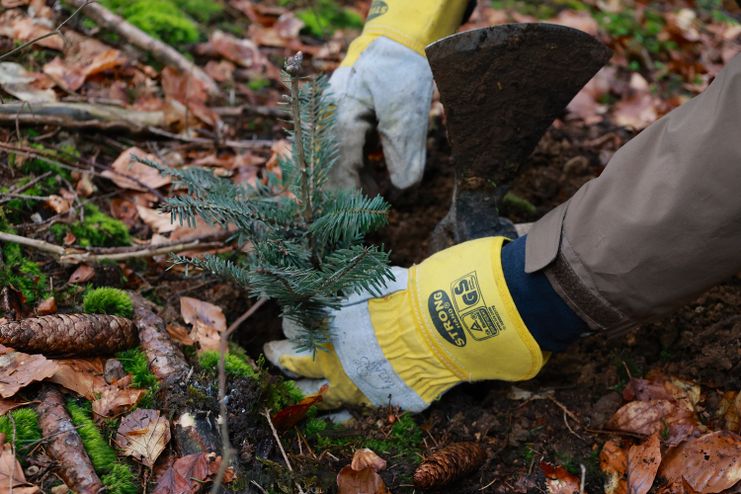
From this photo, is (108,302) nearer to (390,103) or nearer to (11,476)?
(11,476)

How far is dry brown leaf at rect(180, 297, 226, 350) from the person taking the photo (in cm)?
226

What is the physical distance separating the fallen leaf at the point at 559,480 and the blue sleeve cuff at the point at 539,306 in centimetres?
41

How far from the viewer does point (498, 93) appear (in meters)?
2.23

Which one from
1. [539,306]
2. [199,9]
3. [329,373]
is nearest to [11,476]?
[329,373]

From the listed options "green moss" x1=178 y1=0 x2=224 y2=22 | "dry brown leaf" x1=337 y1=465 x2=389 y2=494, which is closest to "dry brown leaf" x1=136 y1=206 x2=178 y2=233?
"dry brown leaf" x1=337 y1=465 x2=389 y2=494

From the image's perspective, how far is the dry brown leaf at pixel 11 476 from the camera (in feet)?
4.94

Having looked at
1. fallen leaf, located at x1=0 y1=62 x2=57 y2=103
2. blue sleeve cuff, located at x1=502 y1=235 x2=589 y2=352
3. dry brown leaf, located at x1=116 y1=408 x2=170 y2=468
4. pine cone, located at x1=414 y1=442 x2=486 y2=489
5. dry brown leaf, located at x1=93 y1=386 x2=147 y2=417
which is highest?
fallen leaf, located at x1=0 y1=62 x2=57 y2=103

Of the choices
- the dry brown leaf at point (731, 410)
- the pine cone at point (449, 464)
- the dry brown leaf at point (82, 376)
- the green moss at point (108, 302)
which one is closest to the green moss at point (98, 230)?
the green moss at point (108, 302)

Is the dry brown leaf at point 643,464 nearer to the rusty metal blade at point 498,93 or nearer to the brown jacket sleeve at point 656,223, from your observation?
the brown jacket sleeve at point 656,223

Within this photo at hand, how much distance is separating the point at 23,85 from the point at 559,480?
287 cm

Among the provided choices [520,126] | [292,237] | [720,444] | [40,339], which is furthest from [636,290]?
[40,339]

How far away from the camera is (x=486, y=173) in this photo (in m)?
2.48

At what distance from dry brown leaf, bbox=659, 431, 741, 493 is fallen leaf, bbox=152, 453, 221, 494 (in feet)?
4.59

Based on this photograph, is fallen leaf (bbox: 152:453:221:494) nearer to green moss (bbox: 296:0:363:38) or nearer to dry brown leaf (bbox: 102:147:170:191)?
dry brown leaf (bbox: 102:147:170:191)
